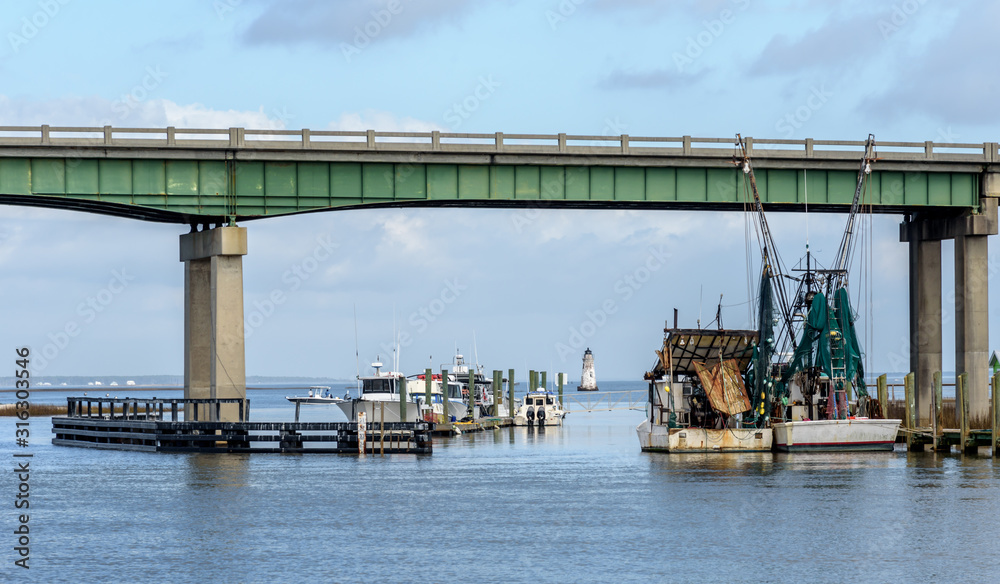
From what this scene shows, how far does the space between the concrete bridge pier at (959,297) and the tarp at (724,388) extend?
434 inches

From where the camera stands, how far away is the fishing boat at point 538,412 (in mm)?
112500

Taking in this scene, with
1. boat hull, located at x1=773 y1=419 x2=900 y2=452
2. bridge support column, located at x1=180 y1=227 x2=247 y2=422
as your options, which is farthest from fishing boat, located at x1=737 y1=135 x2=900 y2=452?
bridge support column, located at x1=180 y1=227 x2=247 y2=422

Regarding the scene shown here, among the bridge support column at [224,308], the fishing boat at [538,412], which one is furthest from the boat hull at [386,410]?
the bridge support column at [224,308]

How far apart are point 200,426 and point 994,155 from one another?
140 ft

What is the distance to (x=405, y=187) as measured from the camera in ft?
216

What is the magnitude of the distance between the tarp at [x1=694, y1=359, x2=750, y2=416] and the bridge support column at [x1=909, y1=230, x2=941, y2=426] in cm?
1101

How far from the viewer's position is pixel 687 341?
6981 centimetres

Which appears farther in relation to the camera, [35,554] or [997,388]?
[997,388]

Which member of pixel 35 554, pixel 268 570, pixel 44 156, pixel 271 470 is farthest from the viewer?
pixel 44 156

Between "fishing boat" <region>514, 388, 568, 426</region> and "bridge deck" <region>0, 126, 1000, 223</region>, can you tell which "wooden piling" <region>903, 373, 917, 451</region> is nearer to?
"bridge deck" <region>0, 126, 1000, 223</region>

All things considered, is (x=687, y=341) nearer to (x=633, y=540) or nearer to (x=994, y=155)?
(x=994, y=155)

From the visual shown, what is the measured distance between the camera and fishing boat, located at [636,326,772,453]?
6756 centimetres

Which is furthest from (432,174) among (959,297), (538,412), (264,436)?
(538,412)

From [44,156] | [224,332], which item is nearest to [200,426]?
[224,332]
